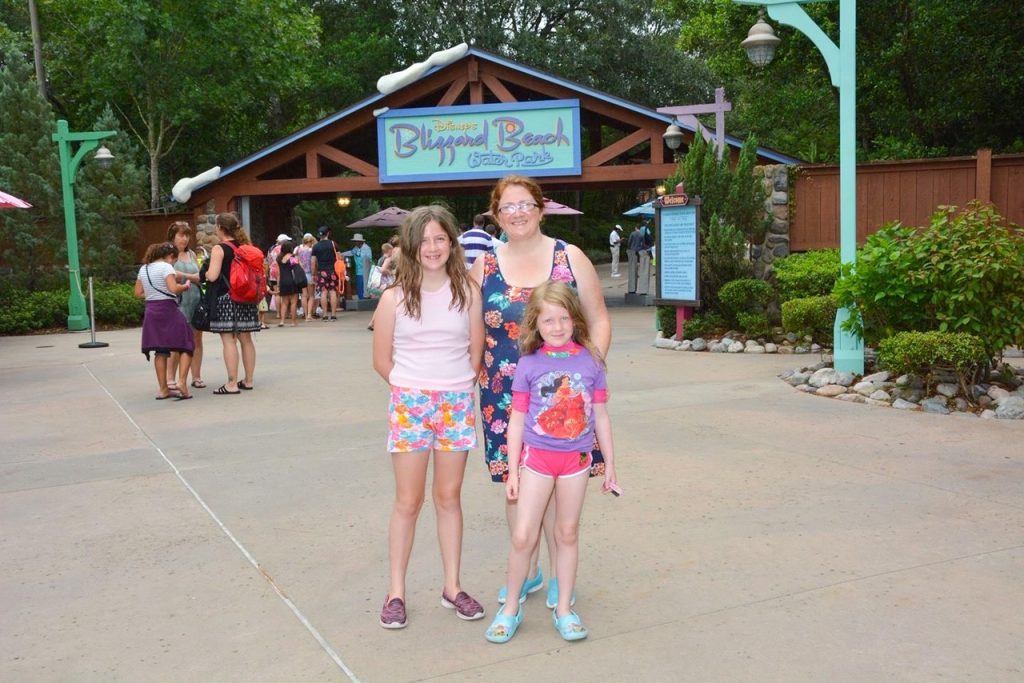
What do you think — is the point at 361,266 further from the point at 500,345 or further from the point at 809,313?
the point at 500,345

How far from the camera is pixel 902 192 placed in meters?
13.8

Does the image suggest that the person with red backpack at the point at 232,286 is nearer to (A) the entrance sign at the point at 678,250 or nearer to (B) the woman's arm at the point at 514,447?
(A) the entrance sign at the point at 678,250

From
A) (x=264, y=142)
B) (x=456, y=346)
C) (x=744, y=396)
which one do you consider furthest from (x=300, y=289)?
(x=264, y=142)

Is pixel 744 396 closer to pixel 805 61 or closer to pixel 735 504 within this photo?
pixel 735 504

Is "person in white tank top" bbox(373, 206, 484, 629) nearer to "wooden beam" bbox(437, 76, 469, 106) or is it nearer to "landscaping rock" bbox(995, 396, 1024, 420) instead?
"landscaping rock" bbox(995, 396, 1024, 420)

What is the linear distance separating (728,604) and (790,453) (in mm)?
2704

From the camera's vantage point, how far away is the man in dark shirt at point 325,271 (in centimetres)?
1902

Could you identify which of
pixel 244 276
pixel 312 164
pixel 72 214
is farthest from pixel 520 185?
pixel 312 164

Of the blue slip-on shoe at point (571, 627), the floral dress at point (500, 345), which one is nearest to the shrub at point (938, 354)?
the floral dress at point (500, 345)

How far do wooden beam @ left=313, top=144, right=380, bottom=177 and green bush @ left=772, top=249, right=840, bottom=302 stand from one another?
973 centimetres

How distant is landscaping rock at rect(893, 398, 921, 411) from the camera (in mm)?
7883

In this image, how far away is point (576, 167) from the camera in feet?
61.1

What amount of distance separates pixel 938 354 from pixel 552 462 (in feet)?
16.6

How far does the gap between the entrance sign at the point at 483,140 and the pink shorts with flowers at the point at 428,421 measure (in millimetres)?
15130
